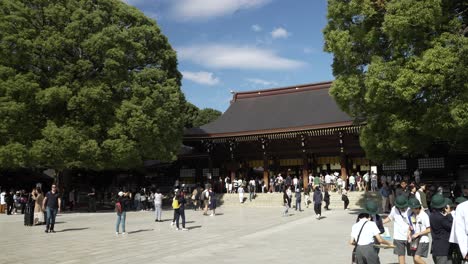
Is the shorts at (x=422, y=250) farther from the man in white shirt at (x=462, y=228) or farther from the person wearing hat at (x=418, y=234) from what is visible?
the man in white shirt at (x=462, y=228)

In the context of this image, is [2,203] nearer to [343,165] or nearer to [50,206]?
[50,206]

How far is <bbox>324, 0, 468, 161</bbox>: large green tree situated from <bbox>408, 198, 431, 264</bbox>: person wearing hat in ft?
28.8

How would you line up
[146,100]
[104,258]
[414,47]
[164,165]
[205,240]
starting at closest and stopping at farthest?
[104,258] → [205,240] → [414,47] → [146,100] → [164,165]

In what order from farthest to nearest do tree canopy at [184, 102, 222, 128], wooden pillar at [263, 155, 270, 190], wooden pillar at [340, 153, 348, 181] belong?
tree canopy at [184, 102, 222, 128] < wooden pillar at [263, 155, 270, 190] < wooden pillar at [340, 153, 348, 181]

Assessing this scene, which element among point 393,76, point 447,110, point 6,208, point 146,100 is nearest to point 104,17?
point 146,100

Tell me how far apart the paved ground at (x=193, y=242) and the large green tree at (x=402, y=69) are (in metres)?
4.19

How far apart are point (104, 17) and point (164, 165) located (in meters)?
13.6

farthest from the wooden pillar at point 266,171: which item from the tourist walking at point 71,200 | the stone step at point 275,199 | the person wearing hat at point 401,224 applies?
the person wearing hat at point 401,224

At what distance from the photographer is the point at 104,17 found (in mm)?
25703

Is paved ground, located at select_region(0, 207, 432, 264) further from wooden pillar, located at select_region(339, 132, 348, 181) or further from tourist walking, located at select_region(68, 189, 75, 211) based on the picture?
wooden pillar, located at select_region(339, 132, 348, 181)

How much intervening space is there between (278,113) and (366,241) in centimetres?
2828

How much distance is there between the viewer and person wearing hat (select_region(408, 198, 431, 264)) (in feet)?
23.0

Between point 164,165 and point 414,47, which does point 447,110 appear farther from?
point 164,165

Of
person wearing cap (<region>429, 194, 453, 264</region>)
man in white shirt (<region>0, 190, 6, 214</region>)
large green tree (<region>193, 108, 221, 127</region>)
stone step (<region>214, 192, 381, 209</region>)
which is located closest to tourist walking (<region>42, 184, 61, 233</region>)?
man in white shirt (<region>0, 190, 6, 214</region>)
